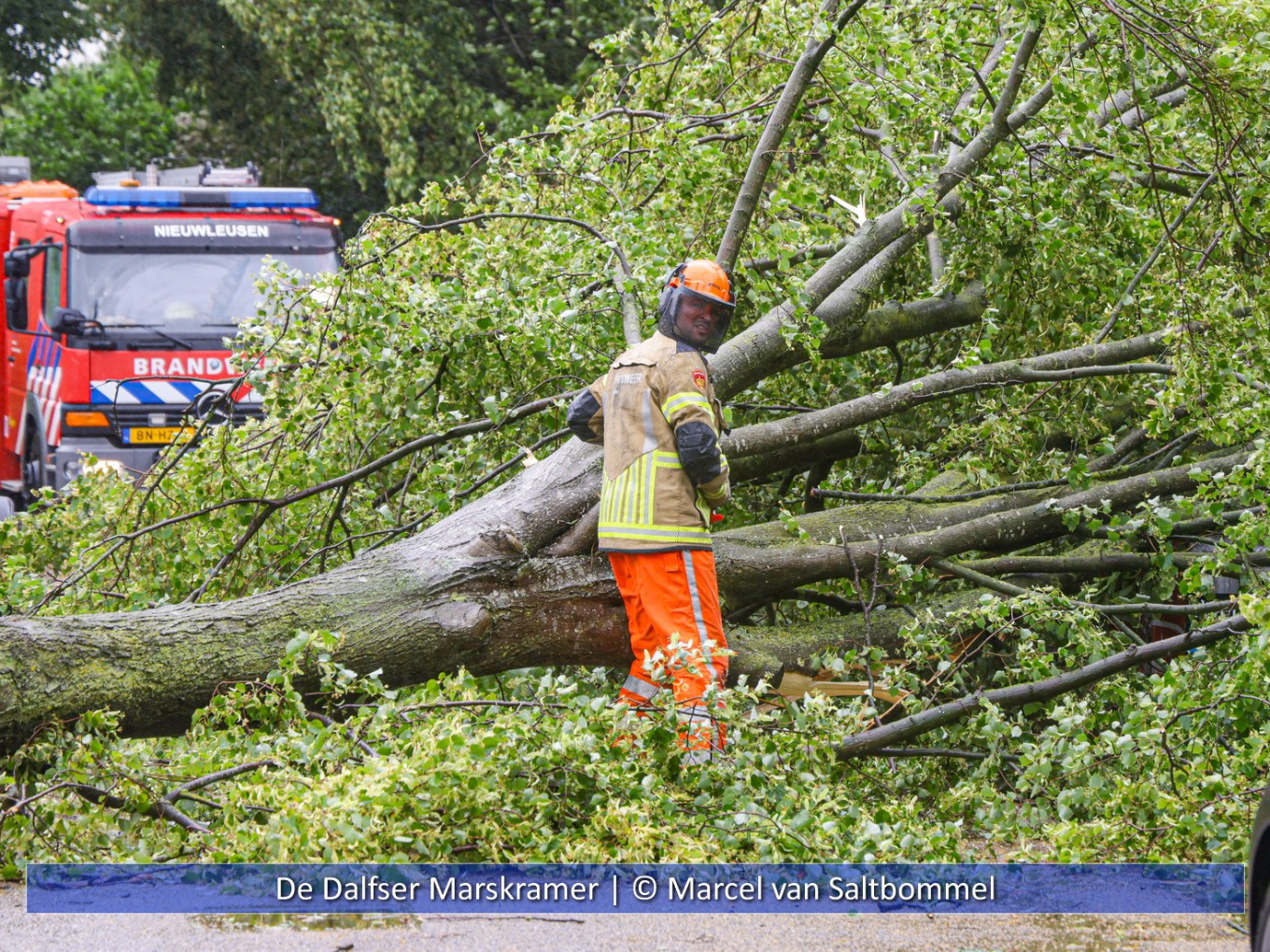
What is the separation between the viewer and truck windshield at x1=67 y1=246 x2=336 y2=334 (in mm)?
9359

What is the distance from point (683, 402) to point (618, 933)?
69.7 inches

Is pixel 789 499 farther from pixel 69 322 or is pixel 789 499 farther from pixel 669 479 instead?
pixel 69 322

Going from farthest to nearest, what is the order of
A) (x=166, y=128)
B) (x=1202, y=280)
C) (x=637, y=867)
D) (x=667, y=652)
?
(x=166, y=128) → (x=1202, y=280) → (x=667, y=652) → (x=637, y=867)

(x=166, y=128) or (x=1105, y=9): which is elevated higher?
(x=166, y=128)

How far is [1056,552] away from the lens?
18.6 ft

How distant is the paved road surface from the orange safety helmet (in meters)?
2.01

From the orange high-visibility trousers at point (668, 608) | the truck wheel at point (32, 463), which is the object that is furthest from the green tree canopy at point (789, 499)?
the truck wheel at point (32, 463)

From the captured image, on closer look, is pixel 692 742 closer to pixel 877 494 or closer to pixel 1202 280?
pixel 877 494

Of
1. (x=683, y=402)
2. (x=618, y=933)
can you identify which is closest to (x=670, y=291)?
(x=683, y=402)

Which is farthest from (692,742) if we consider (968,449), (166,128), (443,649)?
(166,128)

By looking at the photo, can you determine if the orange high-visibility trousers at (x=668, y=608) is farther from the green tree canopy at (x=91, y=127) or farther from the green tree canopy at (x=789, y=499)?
the green tree canopy at (x=91, y=127)

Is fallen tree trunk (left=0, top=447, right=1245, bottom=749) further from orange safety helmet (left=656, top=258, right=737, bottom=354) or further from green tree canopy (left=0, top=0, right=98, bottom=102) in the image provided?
green tree canopy (left=0, top=0, right=98, bottom=102)

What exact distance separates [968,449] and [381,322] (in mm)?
2291

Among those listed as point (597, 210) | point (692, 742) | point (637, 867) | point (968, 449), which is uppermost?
point (597, 210)
